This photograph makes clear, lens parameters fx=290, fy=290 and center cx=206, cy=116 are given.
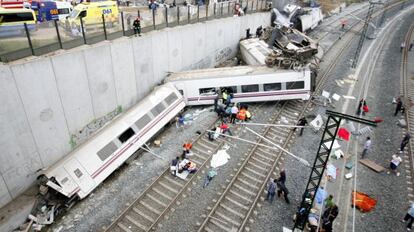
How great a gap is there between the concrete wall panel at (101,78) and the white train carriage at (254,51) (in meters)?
14.0

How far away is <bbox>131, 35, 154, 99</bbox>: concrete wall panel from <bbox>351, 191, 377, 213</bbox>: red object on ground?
50.8ft

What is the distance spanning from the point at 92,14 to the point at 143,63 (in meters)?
6.42

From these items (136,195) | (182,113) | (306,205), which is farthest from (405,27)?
(136,195)

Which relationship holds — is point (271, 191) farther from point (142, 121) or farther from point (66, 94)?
point (66, 94)

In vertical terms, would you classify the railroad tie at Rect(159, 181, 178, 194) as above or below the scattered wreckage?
below

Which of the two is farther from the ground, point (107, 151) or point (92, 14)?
point (92, 14)

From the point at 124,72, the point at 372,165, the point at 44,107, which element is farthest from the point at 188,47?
the point at 372,165

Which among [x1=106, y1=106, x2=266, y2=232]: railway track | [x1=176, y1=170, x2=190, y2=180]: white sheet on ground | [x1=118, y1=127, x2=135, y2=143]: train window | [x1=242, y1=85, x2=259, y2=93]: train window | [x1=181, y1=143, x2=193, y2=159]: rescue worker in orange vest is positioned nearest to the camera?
[x1=106, y1=106, x2=266, y2=232]: railway track

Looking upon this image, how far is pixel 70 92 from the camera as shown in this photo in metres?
15.7

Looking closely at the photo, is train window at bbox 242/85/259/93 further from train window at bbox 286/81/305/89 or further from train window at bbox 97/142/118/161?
train window at bbox 97/142/118/161

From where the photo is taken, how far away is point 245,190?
15.5 m

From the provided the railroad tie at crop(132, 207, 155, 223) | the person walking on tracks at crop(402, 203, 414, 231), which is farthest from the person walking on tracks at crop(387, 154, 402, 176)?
the railroad tie at crop(132, 207, 155, 223)

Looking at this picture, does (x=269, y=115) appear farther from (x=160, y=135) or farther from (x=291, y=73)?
(x=160, y=135)

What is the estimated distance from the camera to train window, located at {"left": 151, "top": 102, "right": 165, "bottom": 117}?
19656mm
